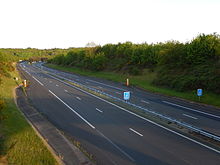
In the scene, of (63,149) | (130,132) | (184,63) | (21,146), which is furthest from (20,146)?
(184,63)

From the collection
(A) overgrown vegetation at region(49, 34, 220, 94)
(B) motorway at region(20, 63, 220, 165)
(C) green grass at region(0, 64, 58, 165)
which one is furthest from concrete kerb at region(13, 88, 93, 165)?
(A) overgrown vegetation at region(49, 34, 220, 94)

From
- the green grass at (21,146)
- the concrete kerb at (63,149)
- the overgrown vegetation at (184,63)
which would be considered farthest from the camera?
the overgrown vegetation at (184,63)

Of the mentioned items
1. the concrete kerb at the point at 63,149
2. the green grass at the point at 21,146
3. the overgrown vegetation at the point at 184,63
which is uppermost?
the overgrown vegetation at the point at 184,63

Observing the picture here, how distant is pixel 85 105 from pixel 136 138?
10480 millimetres

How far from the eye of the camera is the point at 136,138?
12961 mm

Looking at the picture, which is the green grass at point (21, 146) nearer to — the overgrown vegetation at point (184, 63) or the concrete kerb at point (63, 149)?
the concrete kerb at point (63, 149)

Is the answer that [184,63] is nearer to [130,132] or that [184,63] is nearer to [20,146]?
[130,132]

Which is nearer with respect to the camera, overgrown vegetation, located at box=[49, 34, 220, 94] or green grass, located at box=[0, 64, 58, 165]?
green grass, located at box=[0, 64, 58, 165]

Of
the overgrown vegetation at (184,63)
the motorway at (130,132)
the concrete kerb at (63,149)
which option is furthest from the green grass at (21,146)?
the overgrown vegetation at (184,63)

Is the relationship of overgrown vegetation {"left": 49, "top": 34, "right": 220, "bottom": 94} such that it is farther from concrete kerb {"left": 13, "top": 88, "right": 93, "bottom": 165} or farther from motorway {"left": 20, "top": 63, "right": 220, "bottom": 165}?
concrete kerb {"left": 13, "top": 88, "right": 93, "bottom": 165}

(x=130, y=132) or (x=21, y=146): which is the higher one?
(x=21, y=146)

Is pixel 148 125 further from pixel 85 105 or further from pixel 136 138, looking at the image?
pixel 85 105

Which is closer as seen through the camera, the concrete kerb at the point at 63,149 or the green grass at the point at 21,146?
the green grass at the point at 21,146

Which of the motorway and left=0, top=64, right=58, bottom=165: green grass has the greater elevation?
left=0, top=64, right=58, bottom=165: green grass
